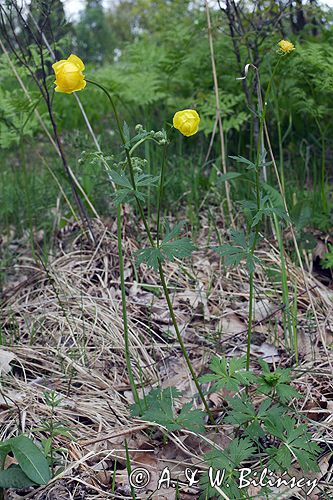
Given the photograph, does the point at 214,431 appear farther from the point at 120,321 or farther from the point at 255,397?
the point at 120,321

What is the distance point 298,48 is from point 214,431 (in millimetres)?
1966

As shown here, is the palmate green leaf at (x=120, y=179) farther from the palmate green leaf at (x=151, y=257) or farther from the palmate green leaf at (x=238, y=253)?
the palmate green leaf at (x=238, y=253)

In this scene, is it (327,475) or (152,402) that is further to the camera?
(152,402)

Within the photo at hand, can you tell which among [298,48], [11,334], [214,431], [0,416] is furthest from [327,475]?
[298,48]

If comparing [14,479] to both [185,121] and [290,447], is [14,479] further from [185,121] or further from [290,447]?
[185,121]

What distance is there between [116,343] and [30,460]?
2.51 ft

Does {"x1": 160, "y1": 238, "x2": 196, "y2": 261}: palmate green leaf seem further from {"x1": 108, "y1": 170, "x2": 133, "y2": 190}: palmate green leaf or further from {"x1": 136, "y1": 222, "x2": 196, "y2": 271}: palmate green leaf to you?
{"x1": 108, "y1": 170, "x2": 133, "y2": 190}: palmate green leaf

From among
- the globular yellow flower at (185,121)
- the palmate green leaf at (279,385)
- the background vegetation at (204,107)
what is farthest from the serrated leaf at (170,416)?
the background vegetation at (204,107)

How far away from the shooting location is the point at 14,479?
1431 millimetres

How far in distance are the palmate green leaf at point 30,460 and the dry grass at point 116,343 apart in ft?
0.24

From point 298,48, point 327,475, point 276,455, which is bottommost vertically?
point 327,475

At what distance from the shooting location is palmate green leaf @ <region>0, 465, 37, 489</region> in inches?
56.0

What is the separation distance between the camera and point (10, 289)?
8.38ft

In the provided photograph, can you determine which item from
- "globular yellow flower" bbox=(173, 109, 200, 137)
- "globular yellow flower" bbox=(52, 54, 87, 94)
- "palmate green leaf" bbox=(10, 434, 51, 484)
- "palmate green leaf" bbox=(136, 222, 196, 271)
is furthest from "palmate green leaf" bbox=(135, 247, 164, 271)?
"palmate green leaf" bbox=(10, 434, 51, 484)
